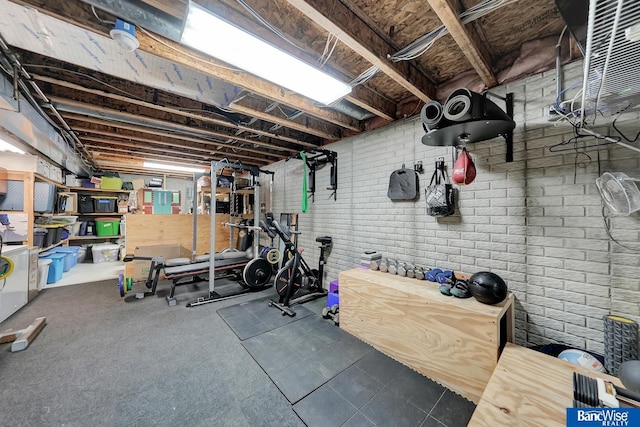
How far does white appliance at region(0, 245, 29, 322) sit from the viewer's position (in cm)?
283

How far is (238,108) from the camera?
269 cm

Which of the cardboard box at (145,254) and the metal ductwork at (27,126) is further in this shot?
the cardboard box at (145,254)

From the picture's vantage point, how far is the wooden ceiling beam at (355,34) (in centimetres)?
139

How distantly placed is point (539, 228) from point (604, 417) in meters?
1.48

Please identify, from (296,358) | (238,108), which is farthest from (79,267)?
(296,358)

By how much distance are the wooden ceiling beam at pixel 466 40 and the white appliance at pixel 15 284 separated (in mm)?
5119

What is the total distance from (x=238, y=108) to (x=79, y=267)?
649 centimetres

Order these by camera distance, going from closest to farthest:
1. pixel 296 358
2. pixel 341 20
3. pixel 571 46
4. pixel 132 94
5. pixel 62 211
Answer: pixel 341 20, pixel 571 46, pixel 296 358, pixel 132 94, pixel 62 211

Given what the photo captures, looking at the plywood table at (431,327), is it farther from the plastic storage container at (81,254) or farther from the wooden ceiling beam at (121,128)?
the plastic storage container at (81,254)

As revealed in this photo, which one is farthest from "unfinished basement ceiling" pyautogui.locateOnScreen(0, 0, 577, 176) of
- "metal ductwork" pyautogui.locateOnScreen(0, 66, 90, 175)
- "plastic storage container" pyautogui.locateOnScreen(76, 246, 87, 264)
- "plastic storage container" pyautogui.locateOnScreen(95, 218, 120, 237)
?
"plastic storage container" pyautogui.locateOnScreen(76, 246, 87, 264)

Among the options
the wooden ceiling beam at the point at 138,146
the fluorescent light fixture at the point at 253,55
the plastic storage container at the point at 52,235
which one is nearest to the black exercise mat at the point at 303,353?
the fluorescent light fixture at the point at 253,55

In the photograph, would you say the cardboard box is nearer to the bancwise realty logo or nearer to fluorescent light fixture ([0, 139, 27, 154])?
fluorescent light fixture ([0, 139, 27, 154])

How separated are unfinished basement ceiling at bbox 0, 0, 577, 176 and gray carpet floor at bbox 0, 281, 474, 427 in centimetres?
→ 268

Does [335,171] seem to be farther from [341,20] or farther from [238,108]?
[341,20]
